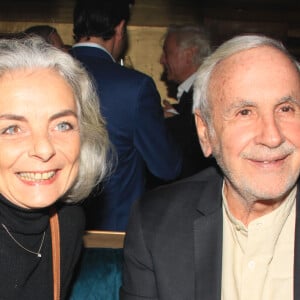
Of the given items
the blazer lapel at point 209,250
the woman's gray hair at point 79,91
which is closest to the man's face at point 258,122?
the blazer lapel at point 209,250

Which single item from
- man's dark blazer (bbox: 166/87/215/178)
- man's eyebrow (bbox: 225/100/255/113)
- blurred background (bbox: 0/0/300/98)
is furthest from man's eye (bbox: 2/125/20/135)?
blurred background (bbox: 0/0/300/98)

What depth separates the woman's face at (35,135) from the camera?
161 cm

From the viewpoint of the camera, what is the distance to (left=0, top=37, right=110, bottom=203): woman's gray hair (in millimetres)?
1711

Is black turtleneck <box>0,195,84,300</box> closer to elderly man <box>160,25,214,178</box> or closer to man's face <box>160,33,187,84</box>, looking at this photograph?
elderly man <box>160,25,214,178</box>

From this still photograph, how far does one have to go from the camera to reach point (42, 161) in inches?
65.4

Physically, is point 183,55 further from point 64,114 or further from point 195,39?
point 64,114

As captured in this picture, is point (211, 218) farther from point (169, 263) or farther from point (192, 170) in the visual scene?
point (192, 170)

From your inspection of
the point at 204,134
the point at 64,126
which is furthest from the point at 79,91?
the point at 204,134

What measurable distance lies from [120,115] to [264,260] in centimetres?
124

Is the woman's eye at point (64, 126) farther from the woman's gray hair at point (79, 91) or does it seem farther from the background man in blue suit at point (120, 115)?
the background man in blue suit at point (120, 115)

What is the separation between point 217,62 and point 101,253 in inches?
33.6

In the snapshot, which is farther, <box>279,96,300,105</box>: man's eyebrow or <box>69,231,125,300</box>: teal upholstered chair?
<box>69,231,125,300</box>: teal upholstered chair

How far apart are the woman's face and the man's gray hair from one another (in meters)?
2.21

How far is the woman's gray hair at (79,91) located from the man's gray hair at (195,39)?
190cm
